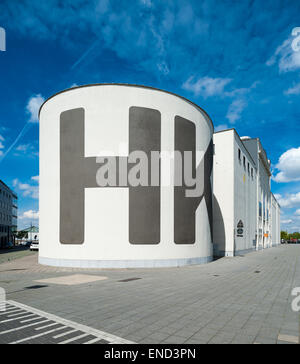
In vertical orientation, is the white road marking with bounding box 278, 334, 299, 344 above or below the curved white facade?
below

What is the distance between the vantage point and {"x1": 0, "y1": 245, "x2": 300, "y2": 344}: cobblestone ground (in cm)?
568

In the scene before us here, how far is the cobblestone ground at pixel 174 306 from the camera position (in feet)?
18.6

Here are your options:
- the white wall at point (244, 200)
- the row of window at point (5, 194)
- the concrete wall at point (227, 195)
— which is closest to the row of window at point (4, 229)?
the row of window at point (5, 194)

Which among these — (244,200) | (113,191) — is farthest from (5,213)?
(113,191)

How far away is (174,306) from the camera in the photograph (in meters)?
8.00

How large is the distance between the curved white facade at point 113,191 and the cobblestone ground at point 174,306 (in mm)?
3742

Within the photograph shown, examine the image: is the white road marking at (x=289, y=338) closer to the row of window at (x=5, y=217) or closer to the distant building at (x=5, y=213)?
the distant building at (x=5, y=213)

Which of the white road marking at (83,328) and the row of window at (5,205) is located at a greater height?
the row of window at (5,205)

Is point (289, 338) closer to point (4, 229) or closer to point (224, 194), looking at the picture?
point (224, 194)

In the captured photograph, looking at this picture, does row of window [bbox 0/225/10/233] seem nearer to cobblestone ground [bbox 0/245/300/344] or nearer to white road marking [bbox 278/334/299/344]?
cobblestone ground [bbox 0/245/300/344]

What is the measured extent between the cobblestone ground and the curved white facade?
374cm

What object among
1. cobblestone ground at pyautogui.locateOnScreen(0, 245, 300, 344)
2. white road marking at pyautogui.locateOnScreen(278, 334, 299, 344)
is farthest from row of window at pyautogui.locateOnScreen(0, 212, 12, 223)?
white road marking at pyautogui.locateOnScreen(278, 334, 299, 344)
